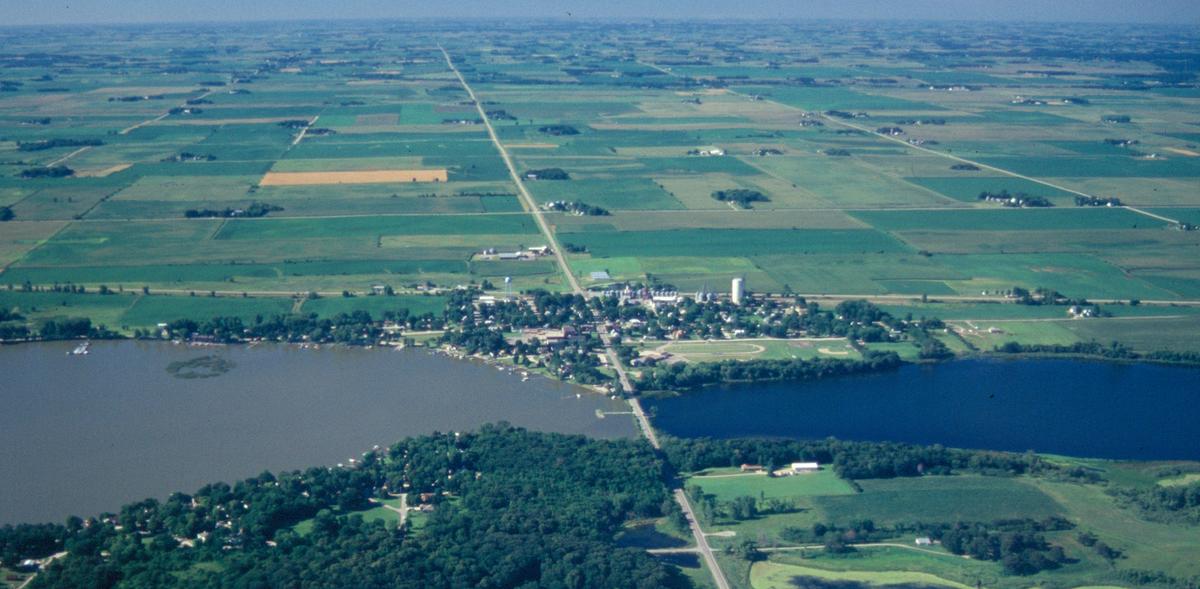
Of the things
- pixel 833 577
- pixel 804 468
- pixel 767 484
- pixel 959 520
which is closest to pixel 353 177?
pixel 804 468

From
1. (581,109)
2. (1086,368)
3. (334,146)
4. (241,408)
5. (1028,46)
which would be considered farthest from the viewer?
(1028,46)

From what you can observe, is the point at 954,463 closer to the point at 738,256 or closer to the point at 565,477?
the point at 565,477

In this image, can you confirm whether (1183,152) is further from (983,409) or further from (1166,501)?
(1166,501)

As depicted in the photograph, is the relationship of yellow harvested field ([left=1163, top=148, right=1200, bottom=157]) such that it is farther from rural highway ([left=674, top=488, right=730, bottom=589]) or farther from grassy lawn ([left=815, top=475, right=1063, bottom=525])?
rural highway ([left=674, top=488, right=730, bottom=589])

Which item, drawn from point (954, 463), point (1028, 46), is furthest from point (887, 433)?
point (1028, 46)

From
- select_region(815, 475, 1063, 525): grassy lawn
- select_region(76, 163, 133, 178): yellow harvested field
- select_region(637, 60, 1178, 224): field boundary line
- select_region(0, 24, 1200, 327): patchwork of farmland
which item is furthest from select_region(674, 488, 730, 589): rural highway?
select_region(76, 163, 133, 178): yellow harvested field

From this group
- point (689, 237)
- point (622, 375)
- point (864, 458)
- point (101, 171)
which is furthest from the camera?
point (101, 171)
